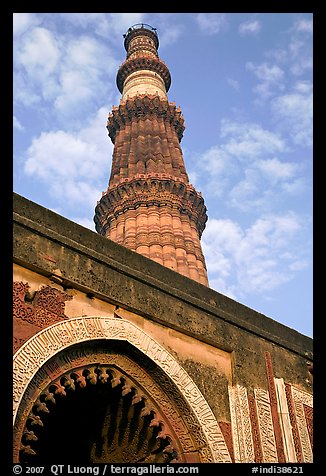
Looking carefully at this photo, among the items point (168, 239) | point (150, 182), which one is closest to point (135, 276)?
point (168, 239)

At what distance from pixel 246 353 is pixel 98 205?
10.5 m

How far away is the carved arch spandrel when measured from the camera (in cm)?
376

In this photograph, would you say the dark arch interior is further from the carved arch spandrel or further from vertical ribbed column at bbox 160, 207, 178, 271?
vertical ribbed column at bbox 160, 207, 178, 271

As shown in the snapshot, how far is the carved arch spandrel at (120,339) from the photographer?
376 centimetres

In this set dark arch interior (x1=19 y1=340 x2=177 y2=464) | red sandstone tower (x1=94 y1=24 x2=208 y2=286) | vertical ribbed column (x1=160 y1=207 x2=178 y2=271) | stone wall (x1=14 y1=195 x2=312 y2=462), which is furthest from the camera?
red sandstone tower (x1=94 y1=24 x2=208 y2=286)

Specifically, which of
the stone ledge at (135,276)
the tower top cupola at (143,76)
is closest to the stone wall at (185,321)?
the stone ledge at (135,276)

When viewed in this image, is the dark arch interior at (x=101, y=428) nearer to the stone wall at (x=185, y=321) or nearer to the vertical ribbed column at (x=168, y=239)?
the stone wall at (x=185, y=321)

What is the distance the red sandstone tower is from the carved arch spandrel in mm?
8622

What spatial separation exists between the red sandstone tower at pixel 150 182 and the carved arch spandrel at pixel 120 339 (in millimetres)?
8622

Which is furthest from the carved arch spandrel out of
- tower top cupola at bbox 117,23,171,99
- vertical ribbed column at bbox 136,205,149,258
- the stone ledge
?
tower top cupola at bbox 117,23,171,99

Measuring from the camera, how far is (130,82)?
59.1 ft

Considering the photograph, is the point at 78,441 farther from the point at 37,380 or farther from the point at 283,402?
the point at 283,402

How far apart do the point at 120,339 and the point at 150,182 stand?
10.6 metres
